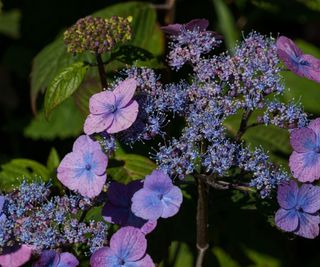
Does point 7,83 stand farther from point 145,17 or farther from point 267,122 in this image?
point 267,122

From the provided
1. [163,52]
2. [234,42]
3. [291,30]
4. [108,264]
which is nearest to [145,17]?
[163,52]

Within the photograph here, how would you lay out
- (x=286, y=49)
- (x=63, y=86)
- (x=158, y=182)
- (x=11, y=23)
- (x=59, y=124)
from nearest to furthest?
1. (x=158, y=182)
2. (x=286, y=49)
3. (x=63, y=86)
4. (x=59, y=124)
5. (x=11, y=23)

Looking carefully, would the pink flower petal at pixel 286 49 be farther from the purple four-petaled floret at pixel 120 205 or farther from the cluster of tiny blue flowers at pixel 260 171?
the purple four-petaled floret at pixel 120 205

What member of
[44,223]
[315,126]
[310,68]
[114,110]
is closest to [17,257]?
[44,223]

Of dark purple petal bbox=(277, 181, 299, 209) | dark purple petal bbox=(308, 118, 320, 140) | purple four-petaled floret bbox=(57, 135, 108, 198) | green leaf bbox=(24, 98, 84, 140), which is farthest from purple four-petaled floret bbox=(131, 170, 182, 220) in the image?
green leaf bbox=(24, 98, 84, 140)

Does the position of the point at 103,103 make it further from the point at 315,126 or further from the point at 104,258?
the point at 315,126

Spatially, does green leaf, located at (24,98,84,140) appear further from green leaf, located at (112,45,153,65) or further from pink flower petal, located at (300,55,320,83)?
pink flower petal, located at (300,55,320,83)
